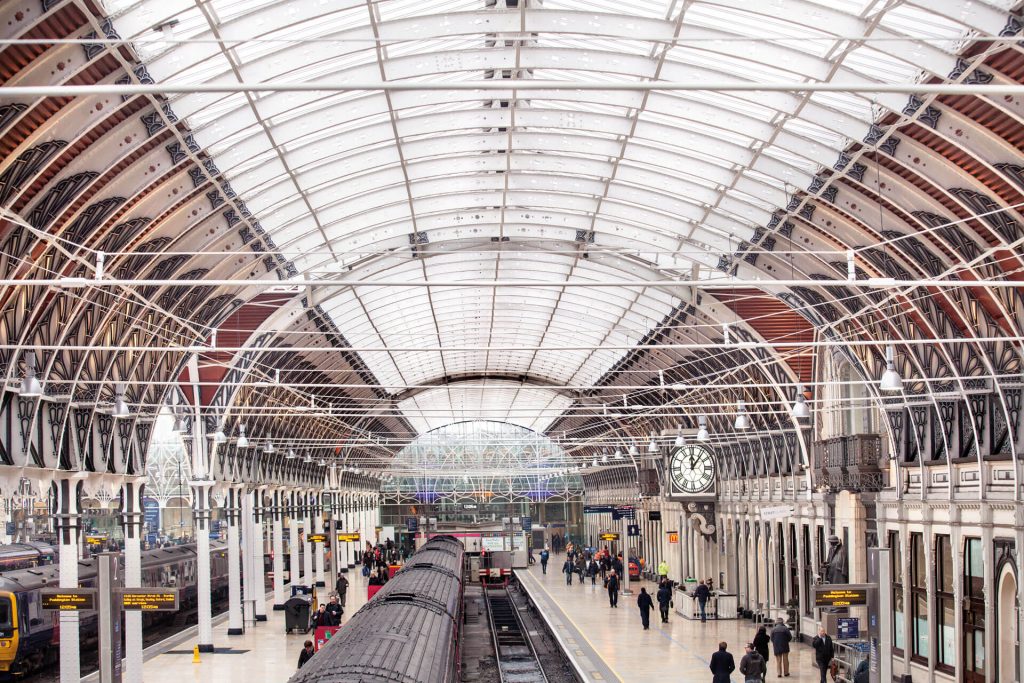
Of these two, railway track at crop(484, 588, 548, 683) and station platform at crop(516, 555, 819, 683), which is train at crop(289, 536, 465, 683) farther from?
railway track at crop(484, 588, 548, 683)

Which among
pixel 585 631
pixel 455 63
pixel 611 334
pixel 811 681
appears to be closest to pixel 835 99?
pixel 455 63

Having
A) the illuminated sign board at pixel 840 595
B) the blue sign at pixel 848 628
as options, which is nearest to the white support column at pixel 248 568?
the blue sign at pixel 848 628

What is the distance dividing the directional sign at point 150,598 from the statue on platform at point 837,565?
779 inches

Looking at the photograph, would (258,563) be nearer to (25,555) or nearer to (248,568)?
(248,568)

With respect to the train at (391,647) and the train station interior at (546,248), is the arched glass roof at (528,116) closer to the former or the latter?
the train station interior at (546,248)

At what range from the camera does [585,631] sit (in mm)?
41125

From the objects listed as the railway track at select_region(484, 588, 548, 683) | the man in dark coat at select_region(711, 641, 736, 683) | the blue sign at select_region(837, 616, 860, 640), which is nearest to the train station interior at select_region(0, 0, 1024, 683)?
the blue sign at select_region(837, 616, 860, 640)

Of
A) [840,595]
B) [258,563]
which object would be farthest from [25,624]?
[840,595]

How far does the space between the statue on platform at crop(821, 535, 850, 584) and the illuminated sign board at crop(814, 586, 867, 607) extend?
43.2 feet

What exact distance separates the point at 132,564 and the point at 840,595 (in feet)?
62.6

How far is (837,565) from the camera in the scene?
33.4m

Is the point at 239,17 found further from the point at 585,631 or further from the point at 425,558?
the point at 425,558

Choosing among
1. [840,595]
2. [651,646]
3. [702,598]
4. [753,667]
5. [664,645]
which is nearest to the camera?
[840,595]

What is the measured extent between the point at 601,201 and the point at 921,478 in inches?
431
